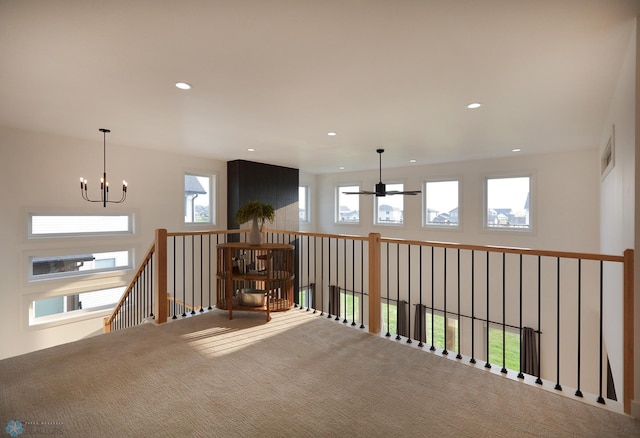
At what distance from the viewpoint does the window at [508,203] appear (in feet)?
22.6

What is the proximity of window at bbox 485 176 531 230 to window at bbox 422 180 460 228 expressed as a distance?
0.71 metres

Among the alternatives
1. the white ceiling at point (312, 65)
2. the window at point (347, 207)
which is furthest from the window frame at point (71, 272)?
the window at point (347, 207)

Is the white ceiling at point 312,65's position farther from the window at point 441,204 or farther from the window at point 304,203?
the window at point 304,203

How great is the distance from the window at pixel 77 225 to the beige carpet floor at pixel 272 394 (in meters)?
2.98

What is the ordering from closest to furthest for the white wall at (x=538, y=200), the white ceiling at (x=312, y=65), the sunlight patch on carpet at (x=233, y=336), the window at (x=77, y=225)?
the white ceiling at (x=312, y=65) < the sunlight patch on carpet at (x=233, y=336) < the window at (x=77, y=225) < the white wall at (x=538, y=200)

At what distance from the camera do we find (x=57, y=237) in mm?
5211

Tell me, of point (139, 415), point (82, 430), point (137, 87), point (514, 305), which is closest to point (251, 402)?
point (139, 415)

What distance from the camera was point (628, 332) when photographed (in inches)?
84.9

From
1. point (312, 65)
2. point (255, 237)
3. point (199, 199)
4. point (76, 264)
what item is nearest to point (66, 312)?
point (76, 264)

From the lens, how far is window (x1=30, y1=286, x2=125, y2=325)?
5.14 meters

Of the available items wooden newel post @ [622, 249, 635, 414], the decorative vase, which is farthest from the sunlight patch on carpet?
wooden newel post @ [622, 249, 635, 414]

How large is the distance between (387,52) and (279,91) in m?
1.20

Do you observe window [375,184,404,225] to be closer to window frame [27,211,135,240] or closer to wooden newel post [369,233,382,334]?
wooden newel post [369,233,382,334]
